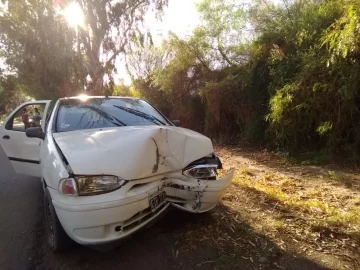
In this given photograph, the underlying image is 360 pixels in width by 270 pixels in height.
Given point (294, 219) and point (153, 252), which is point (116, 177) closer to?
point (153, 252)

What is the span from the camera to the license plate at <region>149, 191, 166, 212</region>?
7.61ft

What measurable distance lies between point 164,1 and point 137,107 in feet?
53.2

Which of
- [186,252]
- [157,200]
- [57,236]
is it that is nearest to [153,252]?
[186,252]

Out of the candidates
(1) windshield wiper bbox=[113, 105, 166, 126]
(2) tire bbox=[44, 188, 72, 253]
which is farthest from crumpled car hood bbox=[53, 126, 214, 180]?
(1) windshield wiper bbox=[113, 105, 166, 126]

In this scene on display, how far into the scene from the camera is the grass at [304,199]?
314 centimetres

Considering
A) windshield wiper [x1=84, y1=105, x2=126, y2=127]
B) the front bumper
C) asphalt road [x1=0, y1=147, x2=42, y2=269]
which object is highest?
windshield wiper [x1=84, y1=105, x2=126, y2=127]

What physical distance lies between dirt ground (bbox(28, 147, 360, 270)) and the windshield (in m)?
1.26

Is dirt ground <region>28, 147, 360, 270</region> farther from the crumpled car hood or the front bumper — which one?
the crumpled car hood

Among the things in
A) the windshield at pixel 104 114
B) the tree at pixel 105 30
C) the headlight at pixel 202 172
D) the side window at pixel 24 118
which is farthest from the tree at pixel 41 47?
the headlight at pixel 202 172

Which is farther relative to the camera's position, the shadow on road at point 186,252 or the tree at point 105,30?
the tree at point 105,30

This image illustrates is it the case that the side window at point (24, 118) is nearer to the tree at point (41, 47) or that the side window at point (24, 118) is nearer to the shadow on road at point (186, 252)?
the shadow on road at point (186, 252)

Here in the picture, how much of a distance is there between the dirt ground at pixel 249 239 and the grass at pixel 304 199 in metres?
0.01

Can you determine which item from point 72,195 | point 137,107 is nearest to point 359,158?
point 137,107

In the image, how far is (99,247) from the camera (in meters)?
2.18
